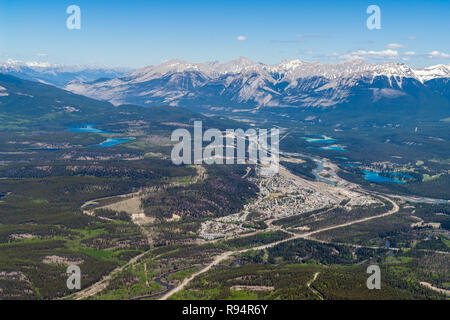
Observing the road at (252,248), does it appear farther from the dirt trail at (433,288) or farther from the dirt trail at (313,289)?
the dirt trail at (433,288)

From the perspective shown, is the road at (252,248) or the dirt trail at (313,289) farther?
the road at (252,248)

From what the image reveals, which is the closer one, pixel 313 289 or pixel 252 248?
pixel 313 289

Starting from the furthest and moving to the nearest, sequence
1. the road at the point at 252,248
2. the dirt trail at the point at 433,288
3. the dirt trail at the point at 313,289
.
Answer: the dirt trail at the point at 433,288
the road at the point at 252,248
the dirt trail at the point at 313,289

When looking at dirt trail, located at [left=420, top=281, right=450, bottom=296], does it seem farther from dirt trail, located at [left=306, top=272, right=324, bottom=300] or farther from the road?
the road

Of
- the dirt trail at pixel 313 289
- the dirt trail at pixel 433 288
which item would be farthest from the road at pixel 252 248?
the dirt trail at pixel 433 288

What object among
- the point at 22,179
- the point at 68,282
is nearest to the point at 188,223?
the point at 68,282

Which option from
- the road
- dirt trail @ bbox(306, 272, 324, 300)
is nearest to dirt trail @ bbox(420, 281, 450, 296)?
dirt trail @ bbox(306, 272, 324, 300)

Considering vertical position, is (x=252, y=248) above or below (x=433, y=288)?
above

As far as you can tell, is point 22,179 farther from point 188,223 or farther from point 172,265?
point 172,265

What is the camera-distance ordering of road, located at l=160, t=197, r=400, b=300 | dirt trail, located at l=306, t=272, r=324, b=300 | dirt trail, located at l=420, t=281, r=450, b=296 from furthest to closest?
dirt trail, located at l=420, t=281, r=450, b=296 < road, located at l=160, t=197, r=400, b=300 < dirt trail, located at l=306, t=272, r=324, b=300

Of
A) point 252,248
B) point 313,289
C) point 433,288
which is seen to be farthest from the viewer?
point 252,248

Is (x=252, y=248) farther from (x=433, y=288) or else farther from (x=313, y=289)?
(x=433, y=288)

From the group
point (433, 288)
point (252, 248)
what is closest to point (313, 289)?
point (433, 288)
